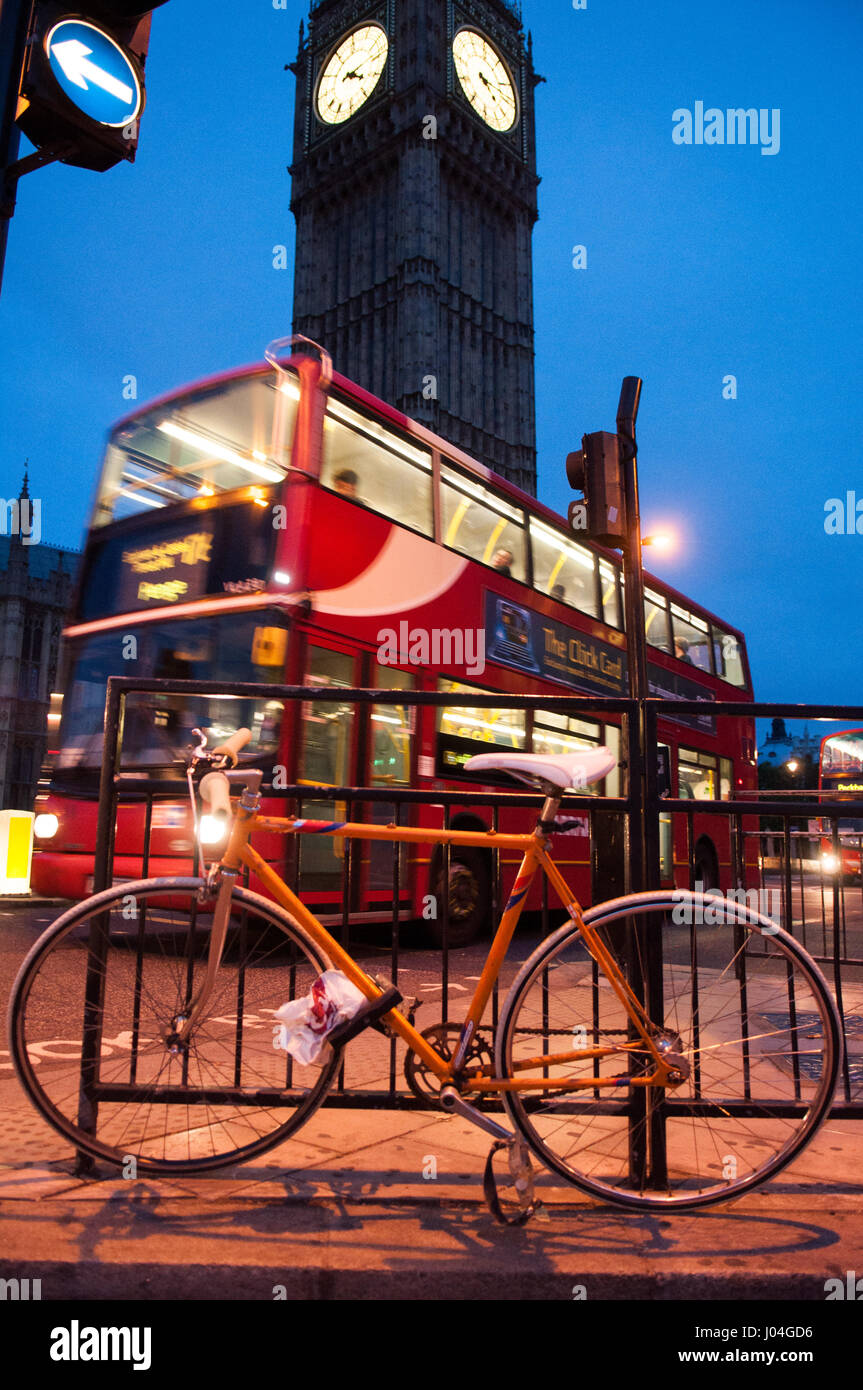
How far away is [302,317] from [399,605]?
56433mm

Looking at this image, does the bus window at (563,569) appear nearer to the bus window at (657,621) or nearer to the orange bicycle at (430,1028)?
the bus window at (657,621)

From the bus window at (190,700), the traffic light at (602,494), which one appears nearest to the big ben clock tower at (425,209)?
the bus window at (190,700)

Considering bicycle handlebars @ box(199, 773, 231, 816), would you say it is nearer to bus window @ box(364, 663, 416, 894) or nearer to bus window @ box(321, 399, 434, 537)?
bus window @ box(364, 663, 416, 894)

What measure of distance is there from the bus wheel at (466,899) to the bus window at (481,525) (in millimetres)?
2901

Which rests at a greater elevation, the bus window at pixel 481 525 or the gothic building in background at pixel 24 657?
the gothic building in background at pixel 24 657

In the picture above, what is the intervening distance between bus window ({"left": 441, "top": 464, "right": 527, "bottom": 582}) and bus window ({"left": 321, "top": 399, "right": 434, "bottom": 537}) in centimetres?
28

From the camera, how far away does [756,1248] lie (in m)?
2.06

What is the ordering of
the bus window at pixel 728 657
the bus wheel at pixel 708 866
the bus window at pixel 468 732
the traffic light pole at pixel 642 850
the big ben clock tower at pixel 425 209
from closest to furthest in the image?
the traffic light pole at pixel 642 850 → the bus window at pixel 468 732 → the bus wheel at pixel 708 866 → the bus window at pixel 728 657 → the big ben clock tower at pixel 425 209

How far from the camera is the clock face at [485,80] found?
5391cm

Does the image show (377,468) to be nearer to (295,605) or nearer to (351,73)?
(295,605)

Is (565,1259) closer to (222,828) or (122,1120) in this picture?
(222,828)

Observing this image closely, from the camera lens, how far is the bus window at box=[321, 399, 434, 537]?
23.8ft

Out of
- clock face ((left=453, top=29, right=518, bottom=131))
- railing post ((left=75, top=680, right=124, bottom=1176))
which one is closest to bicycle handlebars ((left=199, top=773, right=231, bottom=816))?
railing post ((left=75, top=680, right=124, bottom=1176))

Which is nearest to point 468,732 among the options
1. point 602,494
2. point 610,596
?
point 610,596
